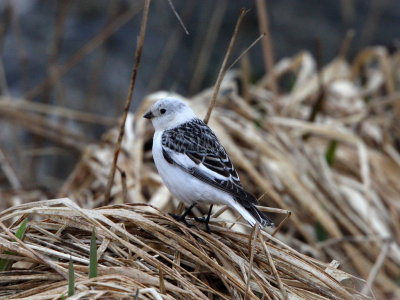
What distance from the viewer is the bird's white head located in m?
3.86

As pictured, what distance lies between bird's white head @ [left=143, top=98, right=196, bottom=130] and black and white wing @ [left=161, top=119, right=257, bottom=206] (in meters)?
0.12

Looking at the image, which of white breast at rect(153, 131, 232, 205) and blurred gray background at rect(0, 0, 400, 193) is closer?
white breast at rect(153, 131, 232, 205)

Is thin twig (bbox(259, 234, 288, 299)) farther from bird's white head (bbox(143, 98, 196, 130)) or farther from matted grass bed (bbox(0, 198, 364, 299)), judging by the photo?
bird's white head (bbox(143, 98, 196, 130))

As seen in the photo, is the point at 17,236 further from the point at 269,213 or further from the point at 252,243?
the point at 269,213

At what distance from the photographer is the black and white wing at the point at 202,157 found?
3.21m

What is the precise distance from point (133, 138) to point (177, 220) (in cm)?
200

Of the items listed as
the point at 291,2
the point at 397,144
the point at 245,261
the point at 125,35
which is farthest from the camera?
the point at 291,2

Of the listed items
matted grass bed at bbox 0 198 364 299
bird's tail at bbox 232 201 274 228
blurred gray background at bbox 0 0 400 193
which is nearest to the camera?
matted grass bed at bbox 0 198 364 299

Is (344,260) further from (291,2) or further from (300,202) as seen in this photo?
(291,2)

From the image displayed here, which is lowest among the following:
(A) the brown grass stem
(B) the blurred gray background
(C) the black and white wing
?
(A) the brown grass stem

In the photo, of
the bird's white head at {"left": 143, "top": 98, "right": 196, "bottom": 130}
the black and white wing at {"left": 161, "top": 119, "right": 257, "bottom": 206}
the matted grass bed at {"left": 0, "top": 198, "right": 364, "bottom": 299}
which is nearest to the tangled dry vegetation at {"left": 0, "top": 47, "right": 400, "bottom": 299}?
the matted grass bed at {"left": 0, "top": 198, "right": 364, "bottom": 299}

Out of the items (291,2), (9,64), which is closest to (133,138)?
(9,64)

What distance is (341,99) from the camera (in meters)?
6.86

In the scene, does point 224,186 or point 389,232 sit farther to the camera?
point 389,232
